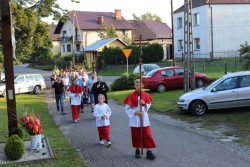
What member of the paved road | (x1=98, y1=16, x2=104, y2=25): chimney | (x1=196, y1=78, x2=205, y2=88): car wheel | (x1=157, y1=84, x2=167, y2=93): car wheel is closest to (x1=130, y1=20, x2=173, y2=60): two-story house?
(x1=98, y1=16, x2=104, y2=25): chimney

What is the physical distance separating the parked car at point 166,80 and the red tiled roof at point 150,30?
156 ft

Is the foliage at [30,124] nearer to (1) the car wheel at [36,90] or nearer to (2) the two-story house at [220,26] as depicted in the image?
(1) the car wheel at [36,90]

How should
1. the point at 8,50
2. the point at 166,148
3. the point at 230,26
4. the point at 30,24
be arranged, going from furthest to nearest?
the point at 230,26 → the point at 30,24 → the point at 166,148 → the point at 8,50

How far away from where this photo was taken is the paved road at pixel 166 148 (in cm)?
800

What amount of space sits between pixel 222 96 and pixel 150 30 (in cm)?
6132

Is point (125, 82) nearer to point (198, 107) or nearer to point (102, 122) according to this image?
point (198, 107)

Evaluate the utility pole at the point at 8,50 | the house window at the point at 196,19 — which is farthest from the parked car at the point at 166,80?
the house window at the point at 196,19

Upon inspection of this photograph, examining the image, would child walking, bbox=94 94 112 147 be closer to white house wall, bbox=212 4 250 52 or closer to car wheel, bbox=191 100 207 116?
car wheel, bbox=191 100 207 116

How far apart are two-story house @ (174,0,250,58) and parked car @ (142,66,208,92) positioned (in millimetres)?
19827

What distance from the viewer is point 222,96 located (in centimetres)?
1416

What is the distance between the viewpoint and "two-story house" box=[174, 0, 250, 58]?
4400cm

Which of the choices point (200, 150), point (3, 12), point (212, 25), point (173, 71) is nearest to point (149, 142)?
point (200, 150)

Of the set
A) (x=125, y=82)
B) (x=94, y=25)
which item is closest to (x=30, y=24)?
(x=125, y=82)

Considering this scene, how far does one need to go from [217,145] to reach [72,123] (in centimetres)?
622
